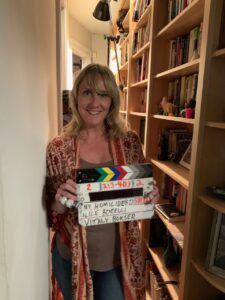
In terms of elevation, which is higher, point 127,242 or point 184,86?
point 184,86

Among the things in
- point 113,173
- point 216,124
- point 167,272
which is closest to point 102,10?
point 216,124

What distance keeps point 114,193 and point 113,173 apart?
87 millimetres

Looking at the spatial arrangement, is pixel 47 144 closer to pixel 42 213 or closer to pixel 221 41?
pixel 42 213

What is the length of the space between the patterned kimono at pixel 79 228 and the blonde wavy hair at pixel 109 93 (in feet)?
0.18

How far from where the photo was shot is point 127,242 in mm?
1037

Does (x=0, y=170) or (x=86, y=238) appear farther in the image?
(x=86, y=238)

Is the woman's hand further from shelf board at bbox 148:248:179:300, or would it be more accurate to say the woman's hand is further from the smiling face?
shelf board at bbox 148:248:179:300

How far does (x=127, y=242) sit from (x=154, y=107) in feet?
3.30

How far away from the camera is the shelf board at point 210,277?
95 centimetres

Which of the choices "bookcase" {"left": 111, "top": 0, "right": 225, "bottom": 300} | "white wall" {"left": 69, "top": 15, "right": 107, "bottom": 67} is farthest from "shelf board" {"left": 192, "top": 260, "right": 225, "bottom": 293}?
"white wall" {"left": 69, "top": 15, "right": 107, "bottom": 67}

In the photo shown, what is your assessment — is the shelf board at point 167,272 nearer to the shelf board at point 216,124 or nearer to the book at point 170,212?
the book at point 170,212

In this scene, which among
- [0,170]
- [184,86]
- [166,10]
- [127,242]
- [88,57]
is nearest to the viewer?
[0,170]

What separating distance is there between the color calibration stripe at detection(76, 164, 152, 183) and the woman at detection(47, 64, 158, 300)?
0.11 m

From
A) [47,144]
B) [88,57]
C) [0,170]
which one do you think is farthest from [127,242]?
[88,57]
